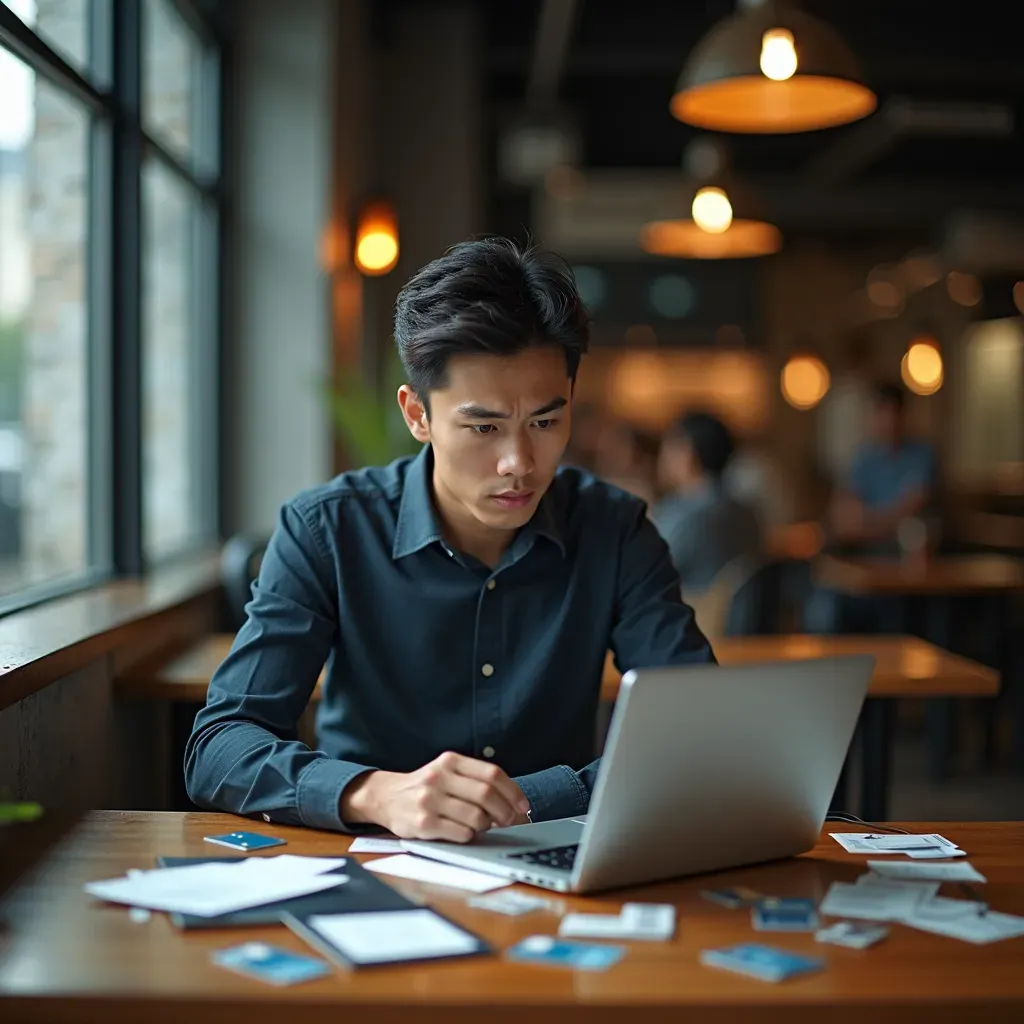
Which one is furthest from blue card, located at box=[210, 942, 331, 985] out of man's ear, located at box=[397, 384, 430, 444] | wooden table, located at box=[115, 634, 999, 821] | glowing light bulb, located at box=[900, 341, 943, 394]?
glowing light bulb, located at box=[900, 341, 943, 394]

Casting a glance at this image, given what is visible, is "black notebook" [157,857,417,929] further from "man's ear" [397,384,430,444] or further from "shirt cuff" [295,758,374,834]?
"man's ear" [397,384,430,444]

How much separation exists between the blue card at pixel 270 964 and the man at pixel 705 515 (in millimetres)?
4067

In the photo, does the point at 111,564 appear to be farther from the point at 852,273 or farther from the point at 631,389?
the point at 852,273

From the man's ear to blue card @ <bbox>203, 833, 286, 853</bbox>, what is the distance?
653mm

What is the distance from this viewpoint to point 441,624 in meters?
2.18

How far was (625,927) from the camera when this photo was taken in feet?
4.60

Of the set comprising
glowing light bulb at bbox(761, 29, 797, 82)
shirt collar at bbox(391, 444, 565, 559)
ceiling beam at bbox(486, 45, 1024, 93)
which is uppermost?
ceiling beam at bbox(486, 45, 1024, 93)

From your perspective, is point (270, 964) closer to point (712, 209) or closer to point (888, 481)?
point (712, 209)

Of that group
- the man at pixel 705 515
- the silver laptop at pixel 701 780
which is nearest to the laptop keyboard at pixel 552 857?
the silver laptop at pixel 701 780

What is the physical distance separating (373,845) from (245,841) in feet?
0.52

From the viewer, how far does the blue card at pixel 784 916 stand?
4.66 ft

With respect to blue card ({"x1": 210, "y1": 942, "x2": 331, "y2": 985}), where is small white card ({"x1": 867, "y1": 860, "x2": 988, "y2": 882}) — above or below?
below

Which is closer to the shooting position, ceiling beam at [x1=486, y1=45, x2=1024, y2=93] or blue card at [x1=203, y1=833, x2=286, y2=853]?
blue card at [x1=203, y1=833, x2=286, y2=853]

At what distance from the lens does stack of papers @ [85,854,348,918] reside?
145 centimetres
